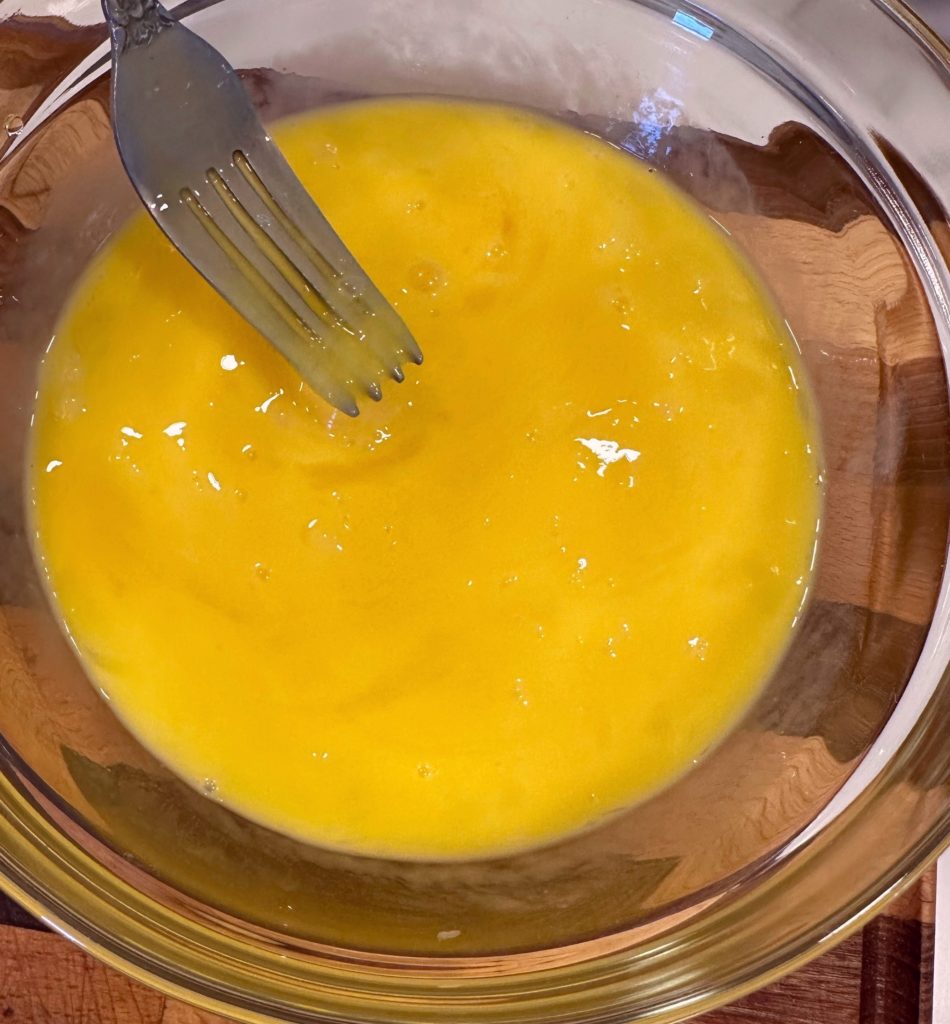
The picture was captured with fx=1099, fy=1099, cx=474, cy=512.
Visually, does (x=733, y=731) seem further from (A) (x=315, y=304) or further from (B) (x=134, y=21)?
(B) (x=134, y=21)

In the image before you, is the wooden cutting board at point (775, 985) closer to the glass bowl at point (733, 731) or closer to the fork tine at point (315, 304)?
the glass bowl at point (733, 731)

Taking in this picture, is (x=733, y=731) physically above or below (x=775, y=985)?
above

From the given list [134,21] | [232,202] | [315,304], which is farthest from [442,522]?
[134,21]

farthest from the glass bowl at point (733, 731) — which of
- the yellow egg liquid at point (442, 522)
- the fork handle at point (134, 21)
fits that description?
the fork handle at point (134, 21)

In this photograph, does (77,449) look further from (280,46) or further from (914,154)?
(914,154)

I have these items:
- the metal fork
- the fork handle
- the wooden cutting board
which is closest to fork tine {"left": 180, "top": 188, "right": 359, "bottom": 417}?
the metal fork

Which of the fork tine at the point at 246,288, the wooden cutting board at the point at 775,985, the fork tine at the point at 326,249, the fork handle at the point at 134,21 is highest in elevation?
the fork handle at the point at 134,21
